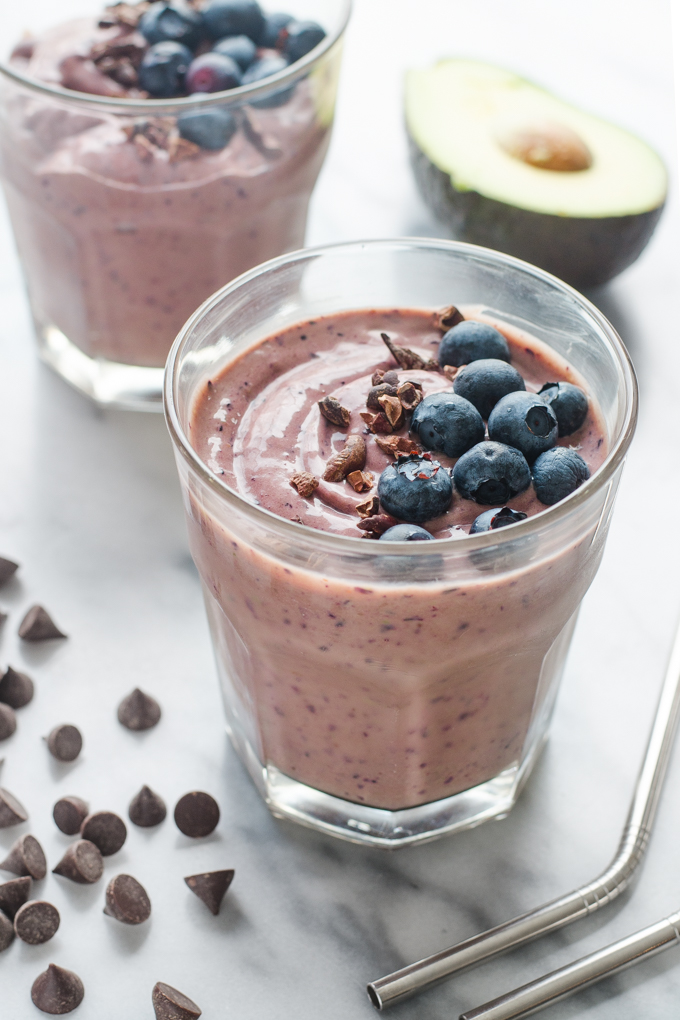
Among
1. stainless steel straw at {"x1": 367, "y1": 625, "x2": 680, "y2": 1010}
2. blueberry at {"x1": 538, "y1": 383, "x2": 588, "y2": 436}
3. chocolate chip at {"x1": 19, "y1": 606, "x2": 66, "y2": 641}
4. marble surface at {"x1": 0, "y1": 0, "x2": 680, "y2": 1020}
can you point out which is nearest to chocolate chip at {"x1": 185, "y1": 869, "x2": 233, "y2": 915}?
marble surface at {"x1": 0, "y1": 0, "x2": 680, "y2": 1020}

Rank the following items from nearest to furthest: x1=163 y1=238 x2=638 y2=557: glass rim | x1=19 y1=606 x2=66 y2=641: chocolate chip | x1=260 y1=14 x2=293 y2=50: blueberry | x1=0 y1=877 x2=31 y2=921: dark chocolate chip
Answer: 1. x1=163 y1=238 x2=638 y2=557: glass rim
2. x1=0 y1=877 x2=31 y2=921: dark chocolate chip
3. x1=19 y1=606 x2=66 y2=641: chocolate chip
4. x1=260 y1=14 x2=293 y2=50: blueberry

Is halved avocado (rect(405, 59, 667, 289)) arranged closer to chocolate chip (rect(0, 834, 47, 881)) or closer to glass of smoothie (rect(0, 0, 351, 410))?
glass of smoothie (rect(0, 0, 351, 410))

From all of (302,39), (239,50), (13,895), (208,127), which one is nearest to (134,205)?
(208,127)

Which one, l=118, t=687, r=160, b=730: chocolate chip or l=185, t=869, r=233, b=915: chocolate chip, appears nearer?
l=185, t=869, r=233, b=915: chocolate chip

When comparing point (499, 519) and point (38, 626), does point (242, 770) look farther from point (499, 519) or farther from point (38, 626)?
point (499, 519)

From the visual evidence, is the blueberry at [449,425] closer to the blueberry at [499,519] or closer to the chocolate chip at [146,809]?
the blueberry at [499,519]

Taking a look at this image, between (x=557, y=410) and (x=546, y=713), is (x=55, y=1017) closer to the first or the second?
(x=546, y=713)

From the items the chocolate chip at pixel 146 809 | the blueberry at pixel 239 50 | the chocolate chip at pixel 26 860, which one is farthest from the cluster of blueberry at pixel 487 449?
the blueberry at pixel 239 50
